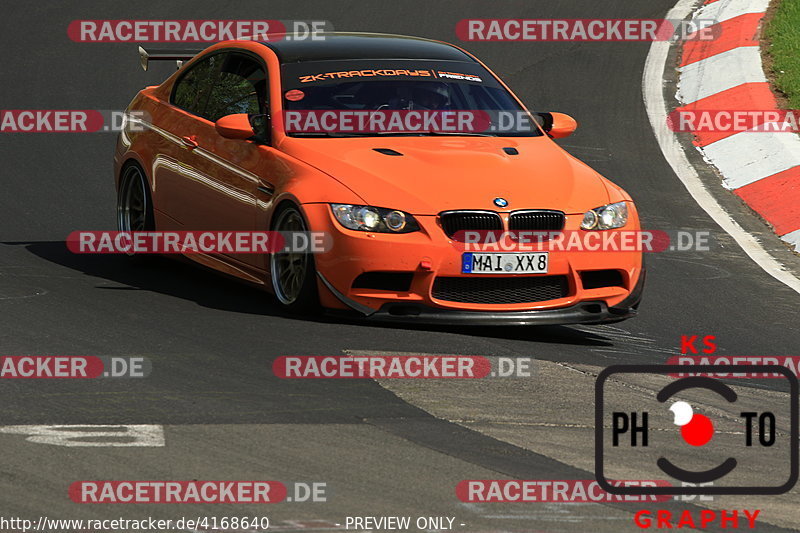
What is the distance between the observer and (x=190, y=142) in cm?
981

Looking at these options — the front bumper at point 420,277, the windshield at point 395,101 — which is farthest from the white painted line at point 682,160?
the front bumper at point 420,277

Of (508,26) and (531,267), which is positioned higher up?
(508,26)

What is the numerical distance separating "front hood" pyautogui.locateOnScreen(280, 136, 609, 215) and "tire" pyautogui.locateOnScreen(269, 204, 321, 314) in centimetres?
32

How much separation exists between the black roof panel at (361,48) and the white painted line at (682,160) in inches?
101

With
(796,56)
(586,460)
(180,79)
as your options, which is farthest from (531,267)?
(796,56)

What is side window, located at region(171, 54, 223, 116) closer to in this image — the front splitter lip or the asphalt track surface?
the asphalt track surface

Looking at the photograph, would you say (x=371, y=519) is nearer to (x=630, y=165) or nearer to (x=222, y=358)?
(x=222, y=358)

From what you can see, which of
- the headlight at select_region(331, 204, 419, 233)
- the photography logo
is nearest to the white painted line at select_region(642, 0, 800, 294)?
the photography logo

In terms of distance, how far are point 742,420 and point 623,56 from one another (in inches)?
413

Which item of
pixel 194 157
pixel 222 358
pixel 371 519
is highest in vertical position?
pixel 194 157

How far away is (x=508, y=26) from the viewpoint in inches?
704

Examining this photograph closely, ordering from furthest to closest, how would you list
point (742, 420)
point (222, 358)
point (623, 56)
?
point (623, 56) < point (222, 358) < point (742, 420)

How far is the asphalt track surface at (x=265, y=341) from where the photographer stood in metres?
5.53

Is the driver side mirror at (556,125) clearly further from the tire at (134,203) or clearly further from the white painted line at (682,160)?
the tire at (134,203)
